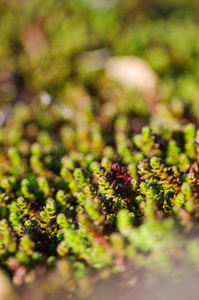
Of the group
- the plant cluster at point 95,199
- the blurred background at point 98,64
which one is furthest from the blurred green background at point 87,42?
the plant cluster at point 95,199

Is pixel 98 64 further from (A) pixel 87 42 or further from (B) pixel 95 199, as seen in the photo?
(B) pixel 95 199

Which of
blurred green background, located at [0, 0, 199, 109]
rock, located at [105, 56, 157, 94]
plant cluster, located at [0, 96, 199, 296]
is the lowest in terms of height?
plant cluster, located at [0, 96, 199, 296]

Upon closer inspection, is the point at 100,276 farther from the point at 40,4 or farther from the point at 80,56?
the point at 40,4

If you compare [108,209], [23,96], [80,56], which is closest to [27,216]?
[108,209]

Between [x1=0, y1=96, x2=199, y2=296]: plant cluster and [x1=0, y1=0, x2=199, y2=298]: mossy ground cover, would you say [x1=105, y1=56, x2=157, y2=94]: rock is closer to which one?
[x1=0, y1=0, x2=199, y2=298]: mossy ground cover

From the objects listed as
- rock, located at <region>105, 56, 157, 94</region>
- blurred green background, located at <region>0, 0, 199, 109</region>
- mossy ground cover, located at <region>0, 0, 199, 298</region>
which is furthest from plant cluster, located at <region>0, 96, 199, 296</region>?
rock, located at <region>105, 56, 157, 94</region>
